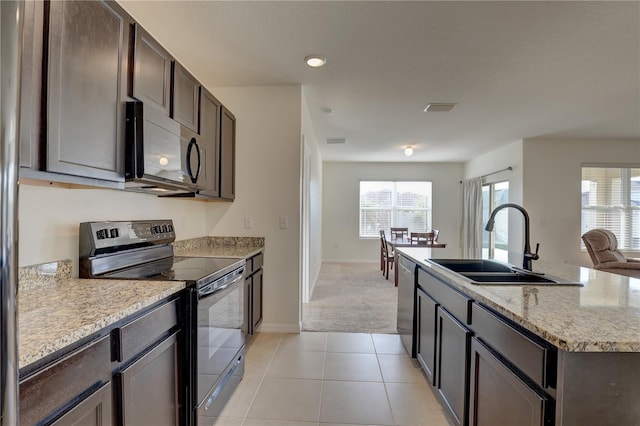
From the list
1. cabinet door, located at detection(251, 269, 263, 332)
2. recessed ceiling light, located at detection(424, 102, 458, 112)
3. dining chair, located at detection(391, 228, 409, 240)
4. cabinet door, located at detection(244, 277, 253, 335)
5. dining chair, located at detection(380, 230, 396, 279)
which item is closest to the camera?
cabinet door, located at detection(244, 277, 253, 335)

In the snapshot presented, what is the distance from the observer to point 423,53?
241cm

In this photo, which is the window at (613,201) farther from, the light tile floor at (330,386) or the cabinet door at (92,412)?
the cabinet door at (92,412)

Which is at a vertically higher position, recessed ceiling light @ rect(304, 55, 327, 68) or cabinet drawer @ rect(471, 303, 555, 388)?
recessed ceiling light @ rect(304, 55, 327, 68)

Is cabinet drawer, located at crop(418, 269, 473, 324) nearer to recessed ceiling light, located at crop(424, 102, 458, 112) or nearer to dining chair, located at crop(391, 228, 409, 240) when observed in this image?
recessed ceiling light, located at crop(424, 102, 458, 112)

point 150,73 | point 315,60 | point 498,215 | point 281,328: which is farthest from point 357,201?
point 150,73

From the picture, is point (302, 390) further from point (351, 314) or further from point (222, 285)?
point (351, 314)

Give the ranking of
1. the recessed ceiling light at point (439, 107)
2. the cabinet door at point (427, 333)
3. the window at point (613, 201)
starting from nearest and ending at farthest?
1. the cabinet door at point (427, 333)
2. the recessed ceiling light at point (439, 107)
3. the window at point (613, 201)

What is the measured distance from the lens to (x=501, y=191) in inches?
241

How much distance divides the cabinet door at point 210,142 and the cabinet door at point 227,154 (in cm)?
8

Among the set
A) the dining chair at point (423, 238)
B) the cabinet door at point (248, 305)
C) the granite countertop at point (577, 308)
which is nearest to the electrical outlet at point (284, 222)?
the cabinet door at point (248, 305)

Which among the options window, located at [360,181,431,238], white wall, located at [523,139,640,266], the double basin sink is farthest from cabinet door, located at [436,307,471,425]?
window, located at [360,181,431,238]

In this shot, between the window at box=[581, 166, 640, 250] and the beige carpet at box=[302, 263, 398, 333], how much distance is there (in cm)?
365

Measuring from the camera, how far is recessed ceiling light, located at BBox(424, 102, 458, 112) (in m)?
3.55

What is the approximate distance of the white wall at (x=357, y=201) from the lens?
7.57 metres
